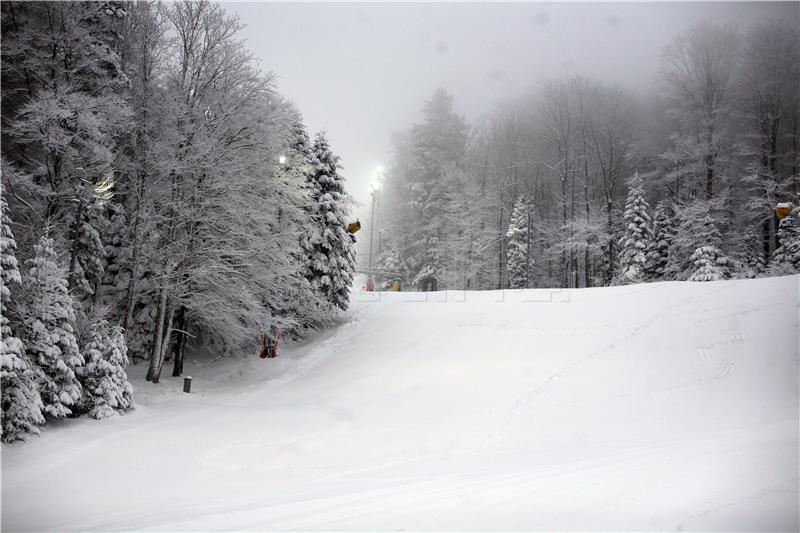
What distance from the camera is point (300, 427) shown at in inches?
428

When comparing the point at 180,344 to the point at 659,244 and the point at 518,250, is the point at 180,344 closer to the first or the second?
the point at 518,250

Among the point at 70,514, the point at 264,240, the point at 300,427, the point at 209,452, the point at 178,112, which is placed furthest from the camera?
the point at 264,240

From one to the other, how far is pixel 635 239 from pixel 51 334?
3178 cm

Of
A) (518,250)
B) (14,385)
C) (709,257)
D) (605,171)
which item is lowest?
(14,385)

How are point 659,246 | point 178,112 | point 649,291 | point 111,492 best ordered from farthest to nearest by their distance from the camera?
point 659,246, point 649,291, point 178,112, point 111,492

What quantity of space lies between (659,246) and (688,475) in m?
28.6

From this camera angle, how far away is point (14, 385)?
8.84m

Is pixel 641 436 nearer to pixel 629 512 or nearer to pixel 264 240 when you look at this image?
pixel 629 512

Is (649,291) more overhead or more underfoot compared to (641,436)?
more overhead

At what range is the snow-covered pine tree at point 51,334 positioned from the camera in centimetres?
962

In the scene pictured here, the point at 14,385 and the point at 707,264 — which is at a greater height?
the point at 707,264

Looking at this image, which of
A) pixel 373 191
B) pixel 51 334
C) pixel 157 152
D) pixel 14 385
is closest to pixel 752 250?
pixel 157 152

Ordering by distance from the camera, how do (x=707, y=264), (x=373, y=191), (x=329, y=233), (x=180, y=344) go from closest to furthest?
(x=180, y=344)
(x=329, y=233)
(x=707, y=264)
(x=373, y=191)

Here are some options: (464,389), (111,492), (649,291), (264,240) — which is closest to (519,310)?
(649,291)
